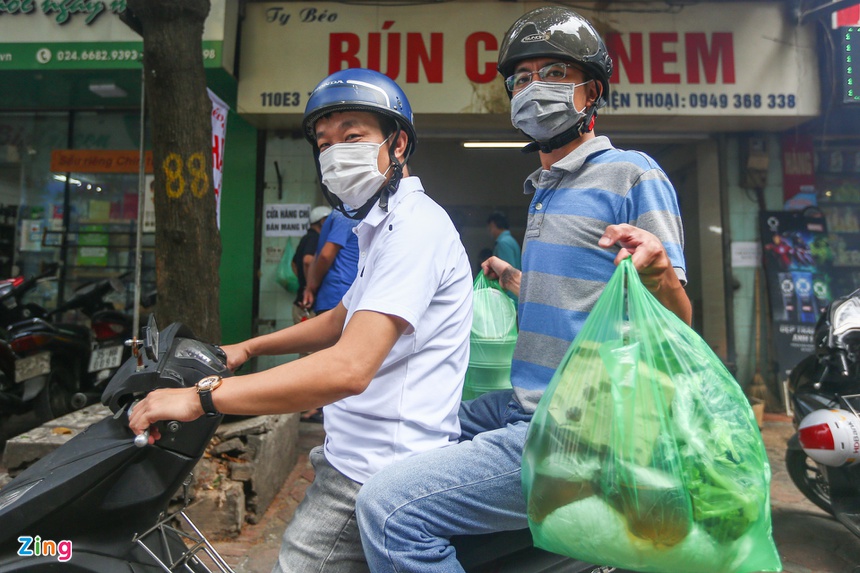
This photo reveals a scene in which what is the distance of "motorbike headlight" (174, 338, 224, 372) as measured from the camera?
4.75 ft

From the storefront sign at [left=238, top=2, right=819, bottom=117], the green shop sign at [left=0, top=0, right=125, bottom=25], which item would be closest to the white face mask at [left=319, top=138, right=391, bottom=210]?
the storefront sign at [left=238, top=2, right=819, bottom=117]

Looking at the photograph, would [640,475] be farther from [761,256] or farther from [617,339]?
[761,256]

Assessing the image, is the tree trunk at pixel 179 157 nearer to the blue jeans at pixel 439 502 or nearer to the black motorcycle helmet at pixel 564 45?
the black motorcycle helmet at pixel 564 45

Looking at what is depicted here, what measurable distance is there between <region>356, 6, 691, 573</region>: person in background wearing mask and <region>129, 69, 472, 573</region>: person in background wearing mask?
0.11 metres

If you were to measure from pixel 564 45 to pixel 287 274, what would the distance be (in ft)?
17.4

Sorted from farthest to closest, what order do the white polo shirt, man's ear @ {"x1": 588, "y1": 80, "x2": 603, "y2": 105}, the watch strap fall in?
man's ear @ {"x1": 588, "y1": 80, "x2": 603, "y2": 105} → the white polo shirt → the watch strap

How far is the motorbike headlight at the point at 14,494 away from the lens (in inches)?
50.4

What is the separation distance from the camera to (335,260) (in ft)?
16.4

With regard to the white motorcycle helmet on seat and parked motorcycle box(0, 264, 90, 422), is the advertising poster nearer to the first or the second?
the white motorcycle helmet on seat

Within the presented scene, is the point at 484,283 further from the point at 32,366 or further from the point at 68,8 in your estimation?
the point at 68,8

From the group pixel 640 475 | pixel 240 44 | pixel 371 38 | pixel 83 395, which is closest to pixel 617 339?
pixel 640 475

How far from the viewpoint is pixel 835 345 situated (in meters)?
3.29

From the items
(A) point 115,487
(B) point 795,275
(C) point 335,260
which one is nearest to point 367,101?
(A) point 115,487

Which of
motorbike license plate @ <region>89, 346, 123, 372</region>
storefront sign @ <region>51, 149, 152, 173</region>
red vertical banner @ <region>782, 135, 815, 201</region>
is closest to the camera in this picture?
motorbike license plate @ <region>89, 346, 123, 372</region>
